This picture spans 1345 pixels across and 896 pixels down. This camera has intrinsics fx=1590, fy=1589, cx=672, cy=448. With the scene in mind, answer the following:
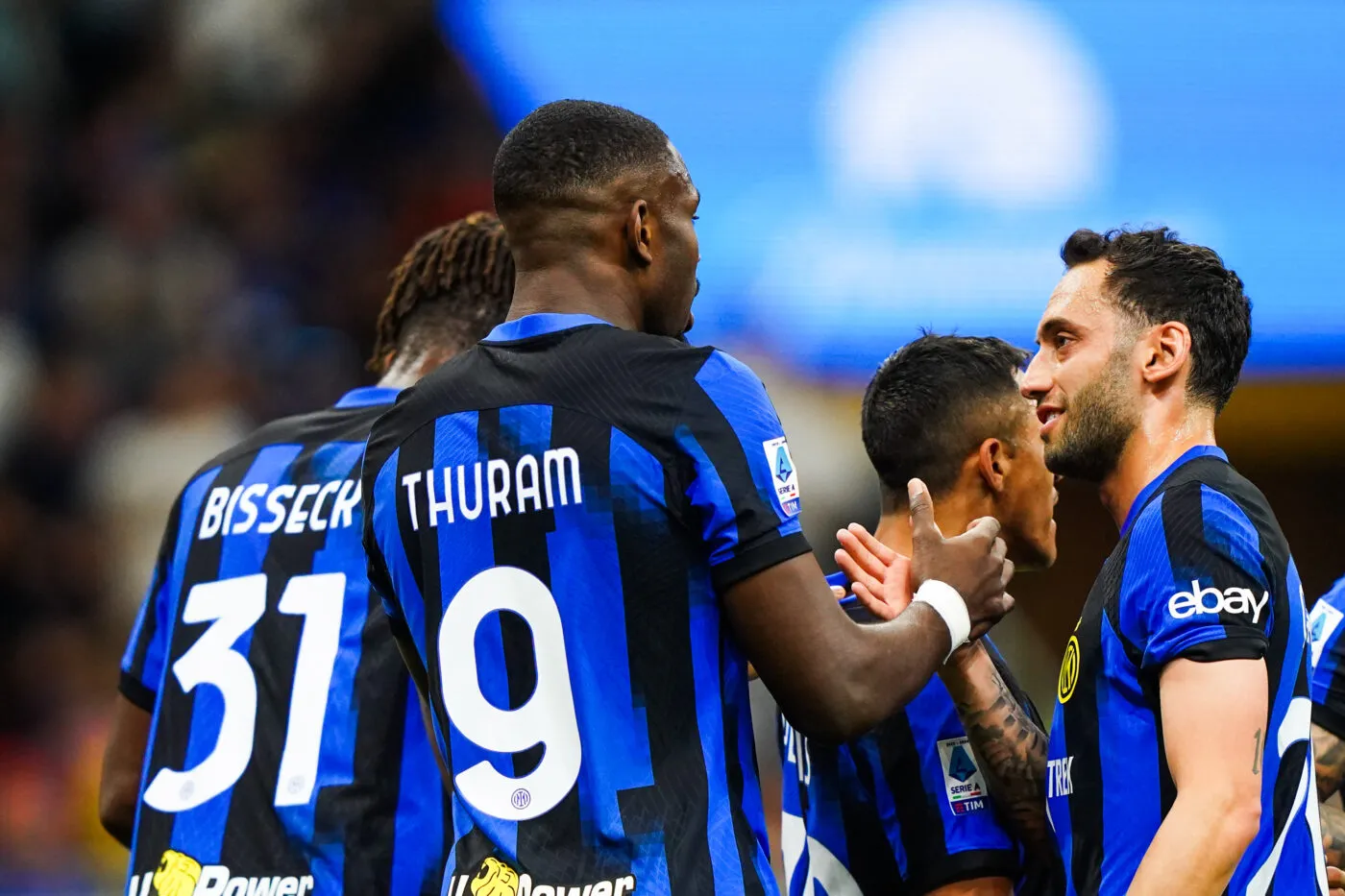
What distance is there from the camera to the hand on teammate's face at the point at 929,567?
305 cm

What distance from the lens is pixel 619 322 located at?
2.94m

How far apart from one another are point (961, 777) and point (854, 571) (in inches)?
22.4

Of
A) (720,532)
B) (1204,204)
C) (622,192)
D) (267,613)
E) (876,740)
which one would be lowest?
(876,740)

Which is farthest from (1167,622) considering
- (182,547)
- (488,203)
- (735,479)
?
(488,203)

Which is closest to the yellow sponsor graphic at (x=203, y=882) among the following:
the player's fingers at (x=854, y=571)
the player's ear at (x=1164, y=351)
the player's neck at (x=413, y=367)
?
the player's neck at (x=413, y=367)

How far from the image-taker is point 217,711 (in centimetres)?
392

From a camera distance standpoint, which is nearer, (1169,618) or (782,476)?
(782,476)

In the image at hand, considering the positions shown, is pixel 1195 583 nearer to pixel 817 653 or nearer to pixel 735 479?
pixel 817 653

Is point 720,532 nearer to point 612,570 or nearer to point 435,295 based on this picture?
point 612,570

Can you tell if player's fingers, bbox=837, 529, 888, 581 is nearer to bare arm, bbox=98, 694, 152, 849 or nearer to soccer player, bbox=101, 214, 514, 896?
soccer player, bbox=101, 214, 514, 896

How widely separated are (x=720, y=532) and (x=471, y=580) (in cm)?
46

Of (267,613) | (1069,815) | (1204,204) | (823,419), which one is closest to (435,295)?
(267,613)

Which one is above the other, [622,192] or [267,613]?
[622,192]

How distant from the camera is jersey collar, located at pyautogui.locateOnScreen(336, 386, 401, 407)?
414 cm
